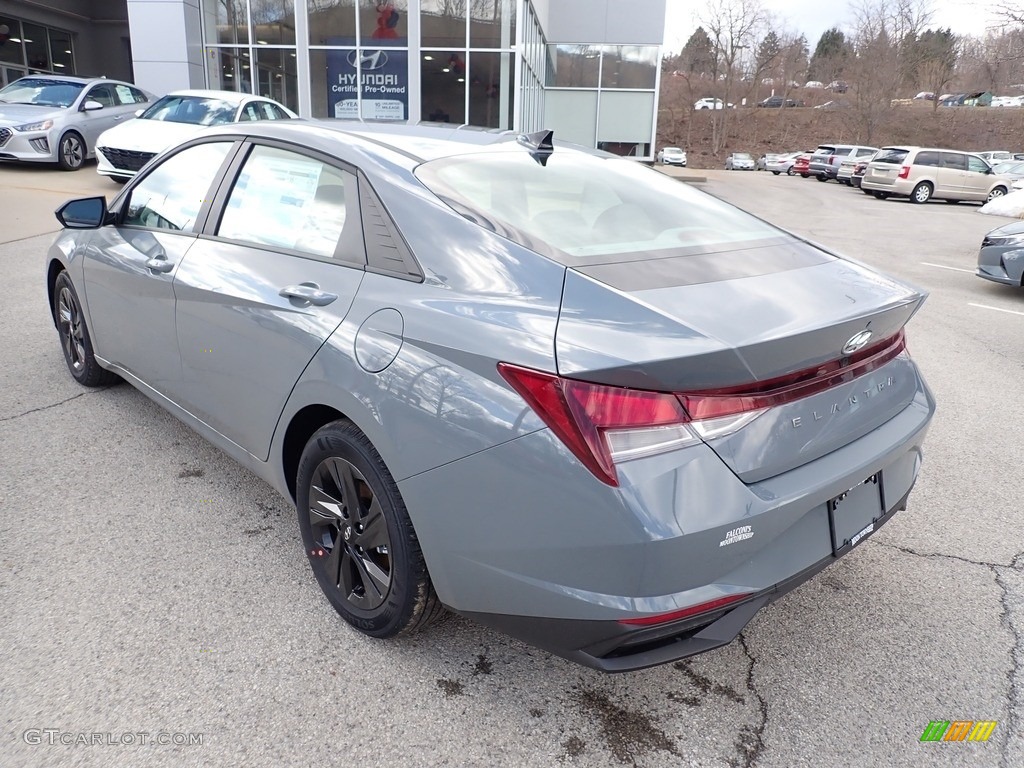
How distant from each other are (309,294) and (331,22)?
19.1 m

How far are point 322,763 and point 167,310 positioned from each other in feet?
Result: 6.62

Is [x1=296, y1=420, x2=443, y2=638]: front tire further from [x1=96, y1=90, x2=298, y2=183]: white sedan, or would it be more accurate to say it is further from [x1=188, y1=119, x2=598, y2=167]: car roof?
[x1=96, y1=90, x2=298, y2=183]: white sedan

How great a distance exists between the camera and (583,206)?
9.08 ft

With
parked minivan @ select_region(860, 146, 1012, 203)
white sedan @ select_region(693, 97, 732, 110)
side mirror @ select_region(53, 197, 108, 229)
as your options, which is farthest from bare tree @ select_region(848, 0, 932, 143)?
side mirror @ select_region(53, 197, 108, 229)

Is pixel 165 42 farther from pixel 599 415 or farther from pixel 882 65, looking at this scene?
pixel 882 65

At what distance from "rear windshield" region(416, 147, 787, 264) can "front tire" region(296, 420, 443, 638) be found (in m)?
0.81

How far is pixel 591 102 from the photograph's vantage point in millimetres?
27172

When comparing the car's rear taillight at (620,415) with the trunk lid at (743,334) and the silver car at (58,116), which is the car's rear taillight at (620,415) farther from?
the silver car at (58,116)

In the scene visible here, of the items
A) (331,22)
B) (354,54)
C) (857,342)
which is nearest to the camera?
(857,342)

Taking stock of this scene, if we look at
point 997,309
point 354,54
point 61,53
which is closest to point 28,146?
point 354,54

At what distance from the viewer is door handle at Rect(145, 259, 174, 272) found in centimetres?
327

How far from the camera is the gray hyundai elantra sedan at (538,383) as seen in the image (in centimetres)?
186

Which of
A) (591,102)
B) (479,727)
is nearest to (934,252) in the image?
(479,727)

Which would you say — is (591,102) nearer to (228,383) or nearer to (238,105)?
(238,105)
